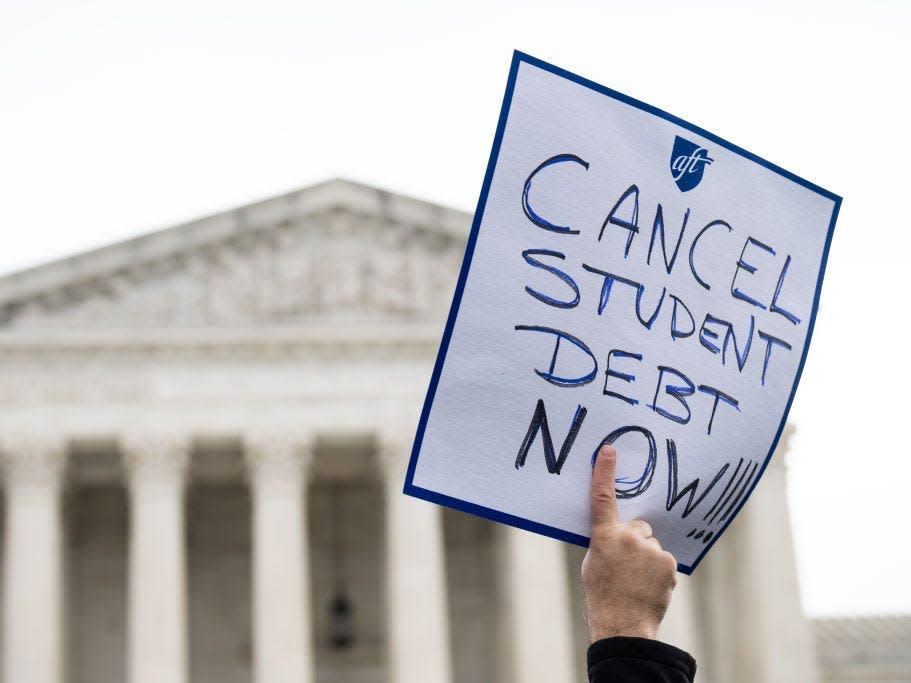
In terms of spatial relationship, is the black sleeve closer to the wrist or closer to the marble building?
the wrist

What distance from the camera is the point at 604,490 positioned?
256 inches

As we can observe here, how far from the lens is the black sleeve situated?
5391mm

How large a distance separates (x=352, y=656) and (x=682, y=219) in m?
48.0

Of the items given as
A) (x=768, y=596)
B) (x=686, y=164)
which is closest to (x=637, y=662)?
(x=686, y=164)

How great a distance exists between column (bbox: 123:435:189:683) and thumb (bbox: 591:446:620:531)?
129ft

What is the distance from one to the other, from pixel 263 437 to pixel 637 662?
136ft

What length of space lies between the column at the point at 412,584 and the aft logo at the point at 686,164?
37819 millimetres

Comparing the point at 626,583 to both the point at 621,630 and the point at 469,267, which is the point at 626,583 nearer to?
the point at 621,630

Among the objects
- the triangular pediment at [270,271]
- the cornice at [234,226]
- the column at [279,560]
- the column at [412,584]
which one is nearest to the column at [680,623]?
the column at [412,584]

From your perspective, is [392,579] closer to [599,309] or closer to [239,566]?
[239,566]

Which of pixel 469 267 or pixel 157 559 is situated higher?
pixel 157 559

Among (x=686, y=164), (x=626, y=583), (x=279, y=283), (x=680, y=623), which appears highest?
(x=279, y=283)

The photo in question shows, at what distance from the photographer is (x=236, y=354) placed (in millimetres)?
47469

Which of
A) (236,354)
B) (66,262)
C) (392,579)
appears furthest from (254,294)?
(392,579)
